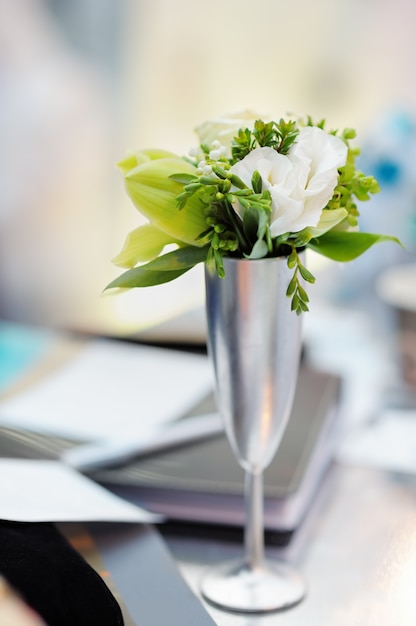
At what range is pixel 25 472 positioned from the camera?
1.81 ft

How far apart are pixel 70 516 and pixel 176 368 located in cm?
32

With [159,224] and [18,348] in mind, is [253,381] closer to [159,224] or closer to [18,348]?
[159,224]

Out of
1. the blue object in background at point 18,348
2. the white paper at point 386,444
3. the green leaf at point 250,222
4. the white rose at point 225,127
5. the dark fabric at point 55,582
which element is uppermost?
the white rose at point 225,127

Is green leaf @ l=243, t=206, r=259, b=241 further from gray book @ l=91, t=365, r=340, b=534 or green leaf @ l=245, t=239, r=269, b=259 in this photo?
gray book @ l=91, t=365, r=340, b=534

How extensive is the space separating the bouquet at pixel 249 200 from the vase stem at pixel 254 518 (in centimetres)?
13

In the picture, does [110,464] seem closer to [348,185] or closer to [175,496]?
[175,496]

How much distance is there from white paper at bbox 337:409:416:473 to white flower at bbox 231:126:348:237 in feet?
1.10

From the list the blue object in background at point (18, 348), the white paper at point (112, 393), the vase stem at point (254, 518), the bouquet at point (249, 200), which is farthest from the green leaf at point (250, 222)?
the blue object in background at point (18, 348)

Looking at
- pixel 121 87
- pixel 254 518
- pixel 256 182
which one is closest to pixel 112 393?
pixel 254 518

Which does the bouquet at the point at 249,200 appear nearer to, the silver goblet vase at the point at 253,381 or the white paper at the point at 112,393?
the silver goblet vase at the point at 253,381

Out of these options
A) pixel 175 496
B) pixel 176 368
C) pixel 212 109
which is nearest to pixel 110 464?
pixel 175 496

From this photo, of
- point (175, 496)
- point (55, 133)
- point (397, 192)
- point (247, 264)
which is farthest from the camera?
point (55, 133)

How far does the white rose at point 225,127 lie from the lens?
18.6 inches

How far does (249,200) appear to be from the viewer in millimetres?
431
